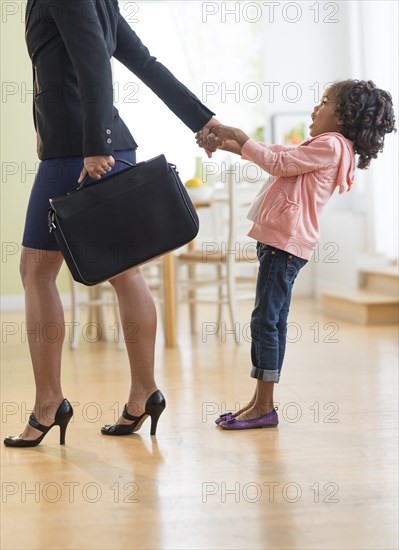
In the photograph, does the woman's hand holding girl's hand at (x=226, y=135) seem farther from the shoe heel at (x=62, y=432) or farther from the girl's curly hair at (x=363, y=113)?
the shoe heel at (x=62, y=432)

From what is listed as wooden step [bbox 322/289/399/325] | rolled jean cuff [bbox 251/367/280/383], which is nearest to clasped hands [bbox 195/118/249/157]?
rolled jean cuff [bbox 251/367/280/383]

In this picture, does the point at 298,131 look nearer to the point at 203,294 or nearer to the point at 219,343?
the point at 203,294

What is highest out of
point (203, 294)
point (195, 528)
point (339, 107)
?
point (339, 107)

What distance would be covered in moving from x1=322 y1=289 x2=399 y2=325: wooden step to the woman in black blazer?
2.83 m

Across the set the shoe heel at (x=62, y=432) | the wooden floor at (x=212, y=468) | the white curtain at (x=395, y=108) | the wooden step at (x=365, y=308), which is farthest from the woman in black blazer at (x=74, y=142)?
the white curtain at (x=395, y=108)

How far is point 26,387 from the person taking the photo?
3.54 m

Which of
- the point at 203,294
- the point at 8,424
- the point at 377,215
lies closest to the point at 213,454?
the point at 8,424

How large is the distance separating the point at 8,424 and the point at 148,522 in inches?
43.1

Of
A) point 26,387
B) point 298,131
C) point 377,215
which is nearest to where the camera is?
point 26,387

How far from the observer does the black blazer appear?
2303mm

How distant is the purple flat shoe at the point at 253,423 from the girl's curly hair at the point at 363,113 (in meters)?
0.87

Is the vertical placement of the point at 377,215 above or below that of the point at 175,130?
below

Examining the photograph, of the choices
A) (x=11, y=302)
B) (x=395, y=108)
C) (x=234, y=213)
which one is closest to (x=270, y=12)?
(x=395, y=108)

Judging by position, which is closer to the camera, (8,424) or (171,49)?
(8,424)
